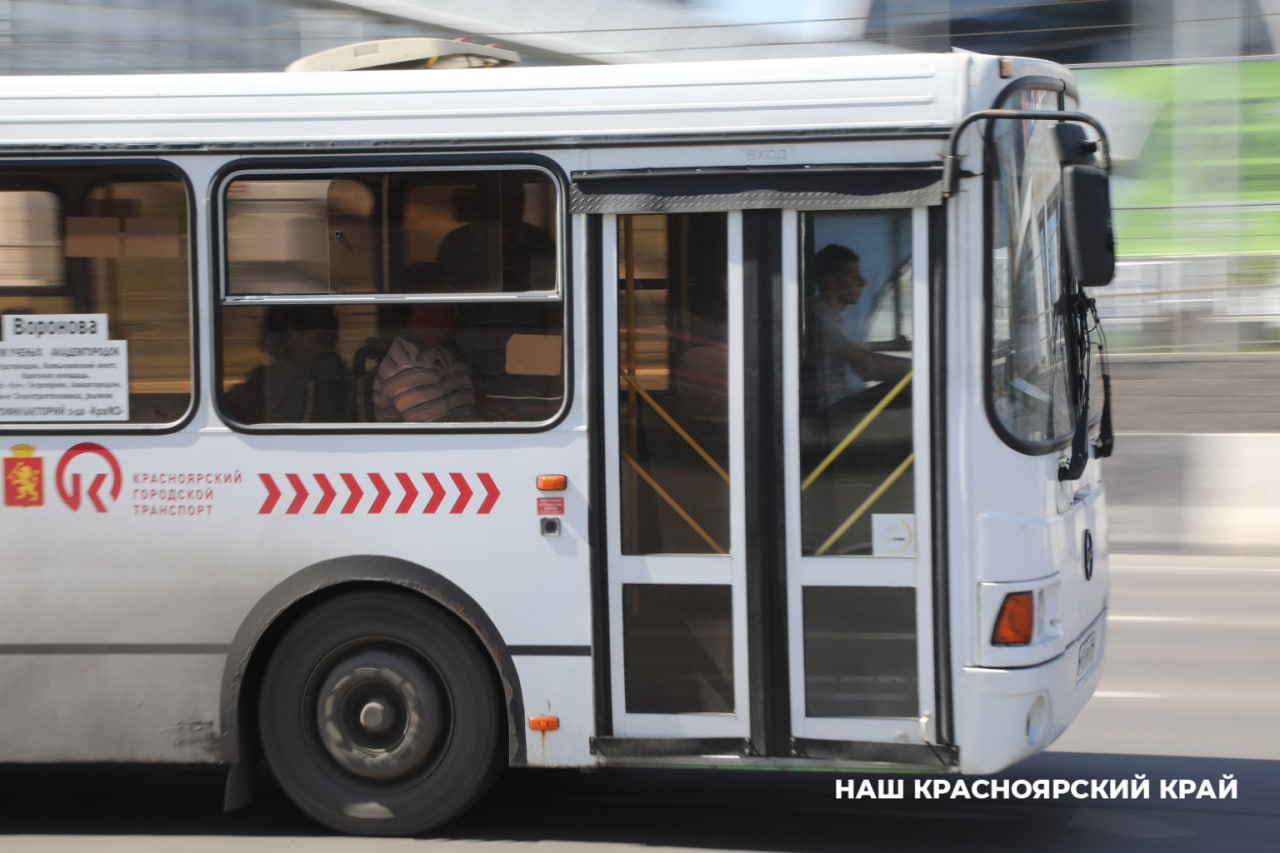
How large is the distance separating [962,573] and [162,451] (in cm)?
277

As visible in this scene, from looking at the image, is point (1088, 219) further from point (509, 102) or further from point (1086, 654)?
point (509, 102)

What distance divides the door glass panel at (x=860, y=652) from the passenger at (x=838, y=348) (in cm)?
62

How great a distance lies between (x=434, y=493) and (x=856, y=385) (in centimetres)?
148

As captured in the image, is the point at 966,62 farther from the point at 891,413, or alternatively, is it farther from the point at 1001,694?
the point at 1001,694

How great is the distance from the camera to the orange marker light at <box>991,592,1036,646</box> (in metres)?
4.92

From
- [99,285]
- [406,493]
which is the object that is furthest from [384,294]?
[99,285]

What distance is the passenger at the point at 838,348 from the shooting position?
5.02m

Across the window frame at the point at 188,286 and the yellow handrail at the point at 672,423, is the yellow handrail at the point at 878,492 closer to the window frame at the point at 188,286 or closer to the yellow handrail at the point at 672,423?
the yellow handrail at the point at 672,423

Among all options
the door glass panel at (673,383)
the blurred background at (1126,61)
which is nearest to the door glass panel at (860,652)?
the door glass panel at (673,383)

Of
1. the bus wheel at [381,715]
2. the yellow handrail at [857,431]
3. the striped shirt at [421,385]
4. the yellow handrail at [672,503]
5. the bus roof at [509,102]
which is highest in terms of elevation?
the bus roof at [509,102]

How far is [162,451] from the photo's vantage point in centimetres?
529

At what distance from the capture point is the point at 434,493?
5.19 meters

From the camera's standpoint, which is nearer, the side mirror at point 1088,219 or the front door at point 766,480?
the side mirror at point 1088,219

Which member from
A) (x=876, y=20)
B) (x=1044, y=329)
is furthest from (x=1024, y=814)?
(x=876, y=20)
